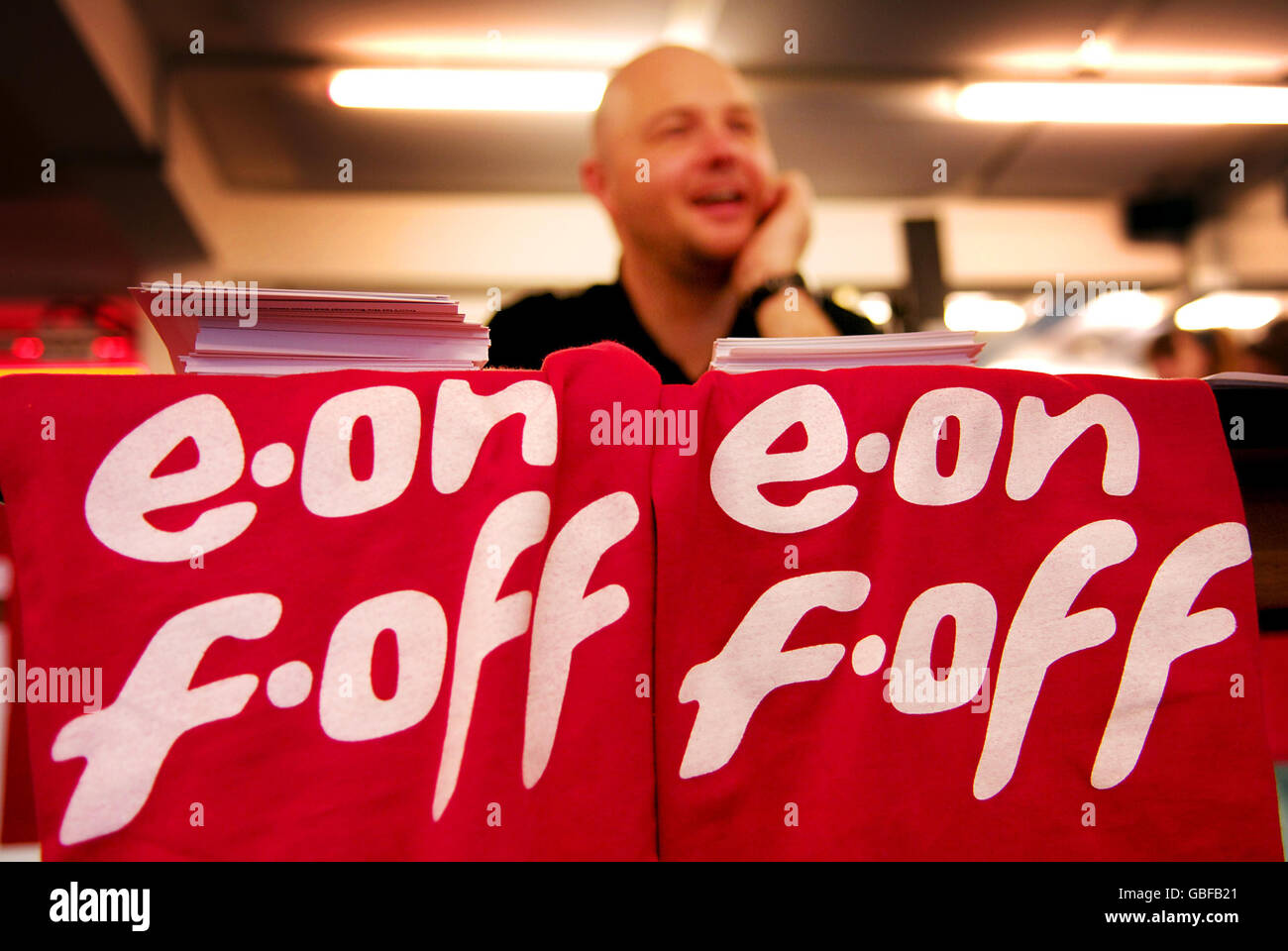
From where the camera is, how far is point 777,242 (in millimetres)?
1319

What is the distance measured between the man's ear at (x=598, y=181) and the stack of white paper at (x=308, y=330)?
687 millimetres

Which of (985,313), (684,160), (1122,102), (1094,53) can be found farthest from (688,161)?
(985,313)

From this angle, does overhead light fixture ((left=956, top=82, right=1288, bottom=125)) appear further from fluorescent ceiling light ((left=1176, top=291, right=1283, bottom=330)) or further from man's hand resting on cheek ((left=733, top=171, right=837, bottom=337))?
man's hand resting on cheek ((left=733, top=171, right=837, bottom=337))

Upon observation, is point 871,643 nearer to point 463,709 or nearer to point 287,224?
point 463,709

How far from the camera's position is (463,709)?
72 cm

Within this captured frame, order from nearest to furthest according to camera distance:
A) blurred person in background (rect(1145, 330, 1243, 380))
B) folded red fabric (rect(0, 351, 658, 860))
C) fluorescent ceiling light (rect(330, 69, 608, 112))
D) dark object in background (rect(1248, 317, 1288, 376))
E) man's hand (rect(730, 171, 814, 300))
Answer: folded red fabric (rect(0, 351, 658, 860)), man's hand (rect(730, 171, 814, 300)), blurred person in background (rect(1145, 330, 1243, 380)), dark object in background (rect(1248, 317, 1288, 376)), fluorescent ceiling light (rect(330, 69, 608, 112))

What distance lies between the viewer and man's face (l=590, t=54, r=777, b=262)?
1.29 metres

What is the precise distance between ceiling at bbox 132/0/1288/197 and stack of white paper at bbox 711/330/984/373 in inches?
122

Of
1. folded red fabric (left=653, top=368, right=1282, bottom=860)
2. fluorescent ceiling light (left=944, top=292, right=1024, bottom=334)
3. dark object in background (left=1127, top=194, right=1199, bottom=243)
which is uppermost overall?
dark object in background (left=1127, top=194, right=1199, bottom=243)

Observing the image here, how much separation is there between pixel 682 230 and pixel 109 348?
4.40 meters

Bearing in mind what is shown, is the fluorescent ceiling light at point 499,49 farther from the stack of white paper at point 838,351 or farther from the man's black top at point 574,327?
the stack of white paper at point 838,351

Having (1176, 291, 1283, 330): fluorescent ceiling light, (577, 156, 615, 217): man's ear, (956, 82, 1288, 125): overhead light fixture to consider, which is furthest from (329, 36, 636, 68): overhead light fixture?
(1176, 291, 1283, 330): fluorescent ceiling light
